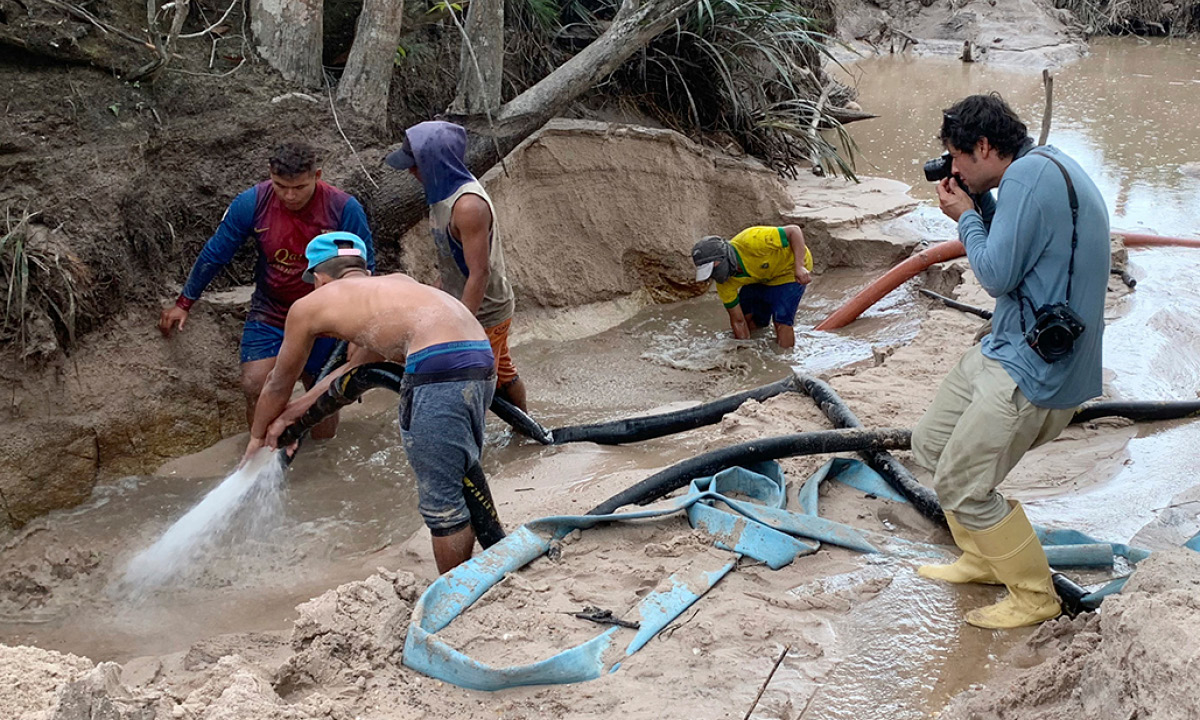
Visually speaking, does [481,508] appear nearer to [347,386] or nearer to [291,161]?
[347,386]

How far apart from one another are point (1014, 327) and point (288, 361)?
2.56m

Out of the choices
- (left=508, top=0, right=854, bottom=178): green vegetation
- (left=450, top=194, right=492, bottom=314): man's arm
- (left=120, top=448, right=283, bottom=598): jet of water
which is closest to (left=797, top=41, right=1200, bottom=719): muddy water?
(left=508, top=0, right=854, bottom=178): green vegetation

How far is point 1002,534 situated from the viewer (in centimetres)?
310

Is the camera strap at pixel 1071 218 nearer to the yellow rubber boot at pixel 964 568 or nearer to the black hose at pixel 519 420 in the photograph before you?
the yellow rubber boot at pixel 964 568

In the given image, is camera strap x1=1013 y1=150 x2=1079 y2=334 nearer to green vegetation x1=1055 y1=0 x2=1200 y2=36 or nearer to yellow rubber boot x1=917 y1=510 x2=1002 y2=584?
yellow rubber boot x1=917 y1=510 x2=1002 y2=584

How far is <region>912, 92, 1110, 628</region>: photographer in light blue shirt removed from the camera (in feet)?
9.40

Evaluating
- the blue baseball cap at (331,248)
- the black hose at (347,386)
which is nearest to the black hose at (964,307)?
the black hose at (347,386)

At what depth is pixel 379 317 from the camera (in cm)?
364

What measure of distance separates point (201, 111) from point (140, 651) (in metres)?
3.19

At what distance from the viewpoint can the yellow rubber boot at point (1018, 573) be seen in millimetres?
3096

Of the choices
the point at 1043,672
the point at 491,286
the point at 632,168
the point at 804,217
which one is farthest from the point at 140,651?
the point at 804,217

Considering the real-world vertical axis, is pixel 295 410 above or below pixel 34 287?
below

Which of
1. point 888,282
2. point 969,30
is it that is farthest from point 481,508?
point 969,30

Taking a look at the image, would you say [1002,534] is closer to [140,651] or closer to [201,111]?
[140,651]
